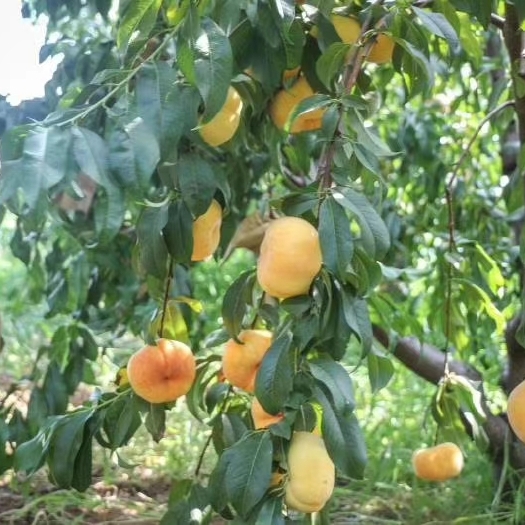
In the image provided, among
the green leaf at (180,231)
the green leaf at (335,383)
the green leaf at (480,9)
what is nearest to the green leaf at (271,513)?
the green leaf at (335,383)

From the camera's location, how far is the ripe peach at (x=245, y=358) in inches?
52.9

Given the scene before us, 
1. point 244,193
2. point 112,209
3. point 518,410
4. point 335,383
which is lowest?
point 518,410

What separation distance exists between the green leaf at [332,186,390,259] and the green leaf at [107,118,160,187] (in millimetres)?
231

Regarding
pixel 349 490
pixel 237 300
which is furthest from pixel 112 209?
pixel 349 490

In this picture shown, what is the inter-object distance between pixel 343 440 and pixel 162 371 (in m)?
0.41

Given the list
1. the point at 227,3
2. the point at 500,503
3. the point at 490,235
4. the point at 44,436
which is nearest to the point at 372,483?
the point at 500,503

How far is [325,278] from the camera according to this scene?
110 centimetres

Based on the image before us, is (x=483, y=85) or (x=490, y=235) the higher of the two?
(x=483, y=85)

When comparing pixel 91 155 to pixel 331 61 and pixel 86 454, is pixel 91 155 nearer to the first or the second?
pixel 331 61

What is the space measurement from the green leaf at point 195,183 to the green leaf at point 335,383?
272 mm

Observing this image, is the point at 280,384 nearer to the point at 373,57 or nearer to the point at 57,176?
the point at 57,176

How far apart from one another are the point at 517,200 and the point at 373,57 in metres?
0.61

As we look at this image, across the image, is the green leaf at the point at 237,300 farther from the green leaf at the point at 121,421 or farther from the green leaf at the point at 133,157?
the green leaf at the point at 133,157

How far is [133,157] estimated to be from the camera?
3.10ft
